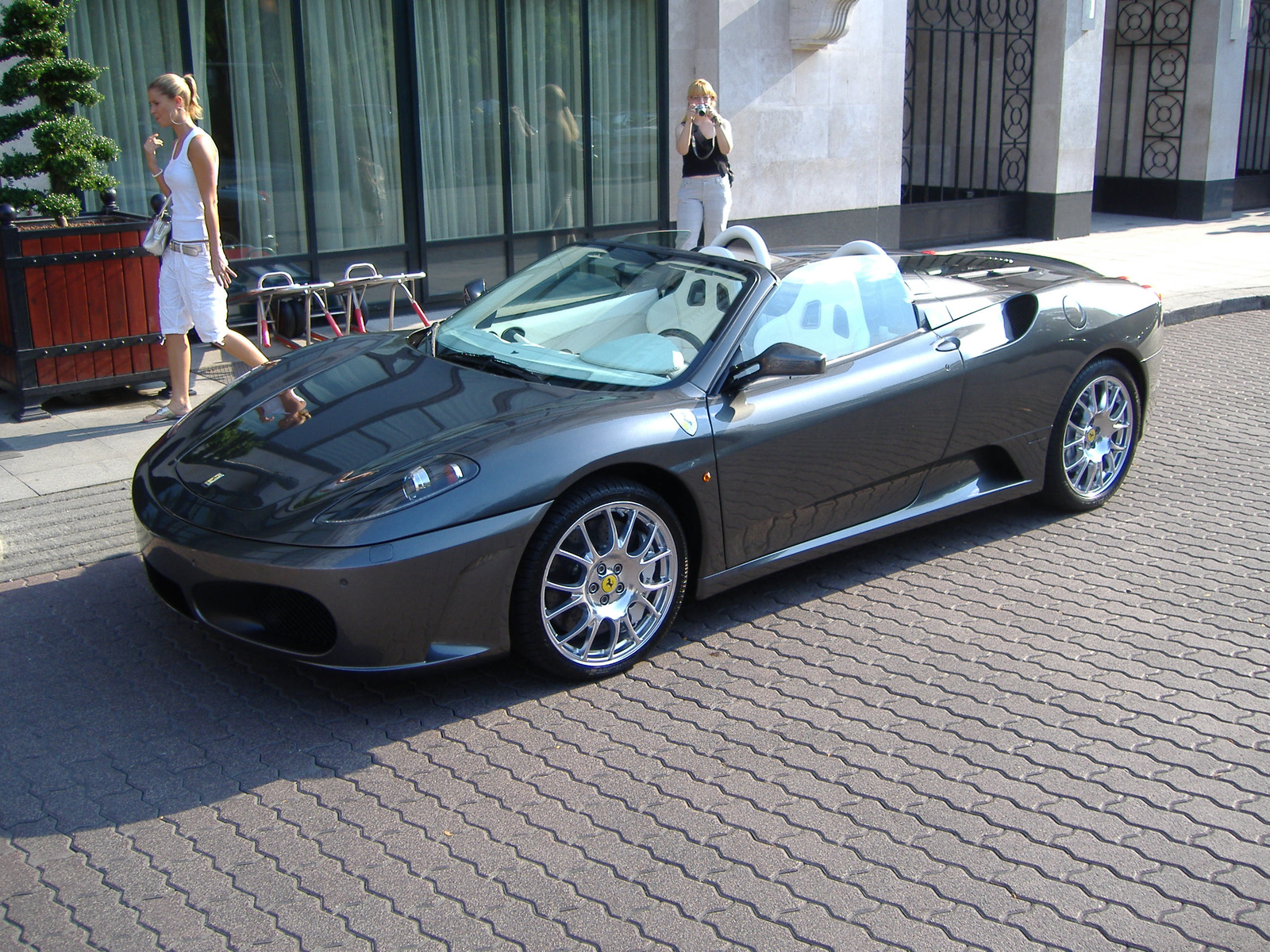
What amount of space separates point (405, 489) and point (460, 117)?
773 centimetres

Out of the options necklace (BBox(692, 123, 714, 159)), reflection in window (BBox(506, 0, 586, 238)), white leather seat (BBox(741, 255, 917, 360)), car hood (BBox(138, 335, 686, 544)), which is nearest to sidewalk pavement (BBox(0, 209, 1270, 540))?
car hood (BBox(138, 335, 686, 544))

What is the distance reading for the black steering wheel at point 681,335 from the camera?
15.5 feet

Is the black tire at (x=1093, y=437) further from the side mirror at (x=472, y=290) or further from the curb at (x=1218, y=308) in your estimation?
the curb at (x=1218, y=308)

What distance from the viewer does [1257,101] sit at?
65.3 feet

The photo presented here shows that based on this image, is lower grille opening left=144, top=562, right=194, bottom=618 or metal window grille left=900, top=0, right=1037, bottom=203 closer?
lower grille opening left=144, top=562, right=194, bottom=618

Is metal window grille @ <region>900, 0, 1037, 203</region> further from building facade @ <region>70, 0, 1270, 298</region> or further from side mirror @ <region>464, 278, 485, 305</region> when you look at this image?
side mirror @ <region>464, 278, 485, 305</region>

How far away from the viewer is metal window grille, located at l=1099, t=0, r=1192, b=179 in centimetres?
1788

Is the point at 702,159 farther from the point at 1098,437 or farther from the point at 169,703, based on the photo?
the point at 169,703

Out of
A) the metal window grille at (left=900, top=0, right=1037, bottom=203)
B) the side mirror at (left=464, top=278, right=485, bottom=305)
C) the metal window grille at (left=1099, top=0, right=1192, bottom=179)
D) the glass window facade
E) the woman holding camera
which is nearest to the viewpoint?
the side mirror at (left=464, top=278, right=485, bottom=305)

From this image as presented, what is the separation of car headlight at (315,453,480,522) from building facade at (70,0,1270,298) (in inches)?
253

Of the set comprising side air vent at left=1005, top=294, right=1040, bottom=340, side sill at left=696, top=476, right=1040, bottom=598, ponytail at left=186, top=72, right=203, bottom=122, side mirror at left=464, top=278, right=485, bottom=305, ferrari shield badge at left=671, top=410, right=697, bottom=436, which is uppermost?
ponytail at left=186, top=72, right=203, bottom=122

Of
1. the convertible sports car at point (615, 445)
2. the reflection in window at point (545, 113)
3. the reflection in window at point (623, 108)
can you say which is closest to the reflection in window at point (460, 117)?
the reflection in window at point (545, 113)

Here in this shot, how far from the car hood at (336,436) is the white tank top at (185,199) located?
8.05ft

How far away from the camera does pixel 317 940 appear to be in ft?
9.75
